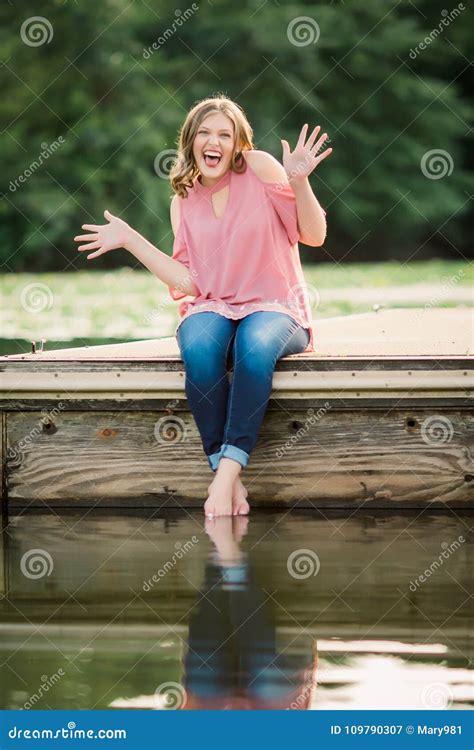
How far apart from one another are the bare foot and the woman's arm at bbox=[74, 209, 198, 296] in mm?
476

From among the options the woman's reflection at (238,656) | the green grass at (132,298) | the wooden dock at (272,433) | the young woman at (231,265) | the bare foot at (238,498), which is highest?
Result: the green grass at (132,298)

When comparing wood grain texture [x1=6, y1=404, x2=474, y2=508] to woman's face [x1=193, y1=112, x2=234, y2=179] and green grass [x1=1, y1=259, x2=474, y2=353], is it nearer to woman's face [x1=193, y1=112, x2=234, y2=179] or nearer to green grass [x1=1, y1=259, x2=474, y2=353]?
woman's face [x1=193, y1=112, x2=234, y2=179]

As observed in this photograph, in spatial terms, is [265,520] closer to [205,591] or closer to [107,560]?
[107,560]

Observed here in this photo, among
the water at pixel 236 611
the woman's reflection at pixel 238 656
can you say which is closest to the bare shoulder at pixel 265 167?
the water at pixel 236 611

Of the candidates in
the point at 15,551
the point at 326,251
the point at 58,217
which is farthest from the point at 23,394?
the point at 326,251

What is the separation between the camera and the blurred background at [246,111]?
17344mm

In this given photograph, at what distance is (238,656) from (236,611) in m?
0.28

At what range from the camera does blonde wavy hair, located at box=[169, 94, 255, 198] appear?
3.59 metres

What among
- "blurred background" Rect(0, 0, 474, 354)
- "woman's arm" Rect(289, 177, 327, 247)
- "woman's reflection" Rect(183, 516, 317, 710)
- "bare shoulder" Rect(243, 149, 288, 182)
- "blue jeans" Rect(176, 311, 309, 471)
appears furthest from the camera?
"blurred background" Rect(0, 0, 474, 354)

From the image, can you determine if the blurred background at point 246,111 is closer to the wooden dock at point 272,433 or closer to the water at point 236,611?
the wooden dock at point 272,433

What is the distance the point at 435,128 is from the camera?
20.3 m

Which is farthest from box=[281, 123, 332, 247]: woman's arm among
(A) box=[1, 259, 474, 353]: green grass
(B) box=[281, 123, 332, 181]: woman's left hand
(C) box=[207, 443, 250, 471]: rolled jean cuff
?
(A) box=[1, 259, 474, 353]: green grass

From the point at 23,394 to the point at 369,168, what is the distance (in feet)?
54.0

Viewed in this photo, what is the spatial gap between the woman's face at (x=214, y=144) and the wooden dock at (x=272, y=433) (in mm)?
473
